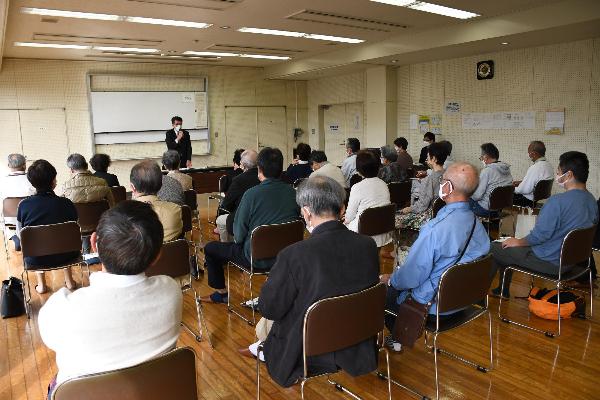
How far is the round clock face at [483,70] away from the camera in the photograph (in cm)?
841

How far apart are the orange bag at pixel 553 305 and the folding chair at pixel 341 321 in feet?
7.10

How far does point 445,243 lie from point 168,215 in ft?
6.31

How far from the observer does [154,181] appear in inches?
128

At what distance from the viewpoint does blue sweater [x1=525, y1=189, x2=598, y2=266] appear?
323cm

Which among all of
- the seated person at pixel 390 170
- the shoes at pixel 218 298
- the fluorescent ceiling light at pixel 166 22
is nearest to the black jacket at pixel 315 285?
the shoes at pixel 218 298

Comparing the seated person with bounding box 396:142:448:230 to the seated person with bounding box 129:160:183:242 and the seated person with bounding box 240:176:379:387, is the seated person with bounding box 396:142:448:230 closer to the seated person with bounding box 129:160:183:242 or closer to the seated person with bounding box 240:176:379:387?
the seated person with bounding box 129:160:183:242

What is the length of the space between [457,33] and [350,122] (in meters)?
4.69

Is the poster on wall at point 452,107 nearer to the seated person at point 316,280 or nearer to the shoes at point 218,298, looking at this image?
the shoes at point 218,298

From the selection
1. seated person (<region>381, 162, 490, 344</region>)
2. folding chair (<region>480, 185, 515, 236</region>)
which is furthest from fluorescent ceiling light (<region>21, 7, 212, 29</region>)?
seated person (<region>381, 162, 490, 344</region>)

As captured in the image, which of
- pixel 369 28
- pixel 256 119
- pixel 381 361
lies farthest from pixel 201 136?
pixel 381 361

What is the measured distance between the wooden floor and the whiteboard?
23.9ft

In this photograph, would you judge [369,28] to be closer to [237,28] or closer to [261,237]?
[237,28]

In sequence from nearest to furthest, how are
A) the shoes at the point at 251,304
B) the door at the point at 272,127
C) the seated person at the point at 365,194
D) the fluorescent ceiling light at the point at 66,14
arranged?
the shoes at the point at 251,304, the seated person at the point at 365,194, the fluorescent ceiling light at the point at 66,14, the door at the point at 272,127

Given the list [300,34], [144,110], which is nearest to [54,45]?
[144,110]
